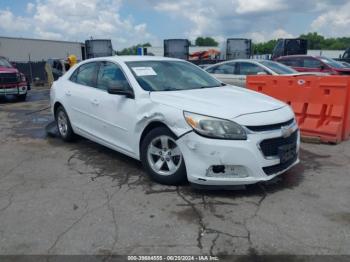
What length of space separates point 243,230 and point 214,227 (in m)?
0.27

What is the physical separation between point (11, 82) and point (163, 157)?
39.2 ft

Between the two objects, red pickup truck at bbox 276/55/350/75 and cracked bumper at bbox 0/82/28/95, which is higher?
red pickup truck at bbox 276/55/350/75

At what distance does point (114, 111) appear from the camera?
5.18m

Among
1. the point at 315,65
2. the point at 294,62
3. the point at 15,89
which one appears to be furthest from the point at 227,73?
the point at 15,89

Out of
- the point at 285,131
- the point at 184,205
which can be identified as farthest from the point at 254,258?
the point at 285,131

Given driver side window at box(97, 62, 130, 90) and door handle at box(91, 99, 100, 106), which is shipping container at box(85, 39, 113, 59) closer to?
driver side window at box(97, 62, 130, 90)

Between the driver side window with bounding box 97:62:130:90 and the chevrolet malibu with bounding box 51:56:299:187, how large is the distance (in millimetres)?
16

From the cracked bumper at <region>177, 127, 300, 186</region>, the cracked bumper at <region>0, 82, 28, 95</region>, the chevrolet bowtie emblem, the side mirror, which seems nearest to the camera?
the cracked bumper at <region>177, 127, 300, 186</region>

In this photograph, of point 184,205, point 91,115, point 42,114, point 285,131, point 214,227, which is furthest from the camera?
point 42,114

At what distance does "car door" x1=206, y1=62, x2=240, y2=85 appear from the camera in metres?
11.1

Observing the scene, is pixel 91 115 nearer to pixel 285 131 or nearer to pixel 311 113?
pixel 285 131

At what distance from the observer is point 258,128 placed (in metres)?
4.09

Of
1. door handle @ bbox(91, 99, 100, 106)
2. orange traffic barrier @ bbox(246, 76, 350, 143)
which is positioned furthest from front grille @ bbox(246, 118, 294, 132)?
orange traffic barrier @ bbox(246, 76, 350, 143)

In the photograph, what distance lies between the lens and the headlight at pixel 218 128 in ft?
13.2
